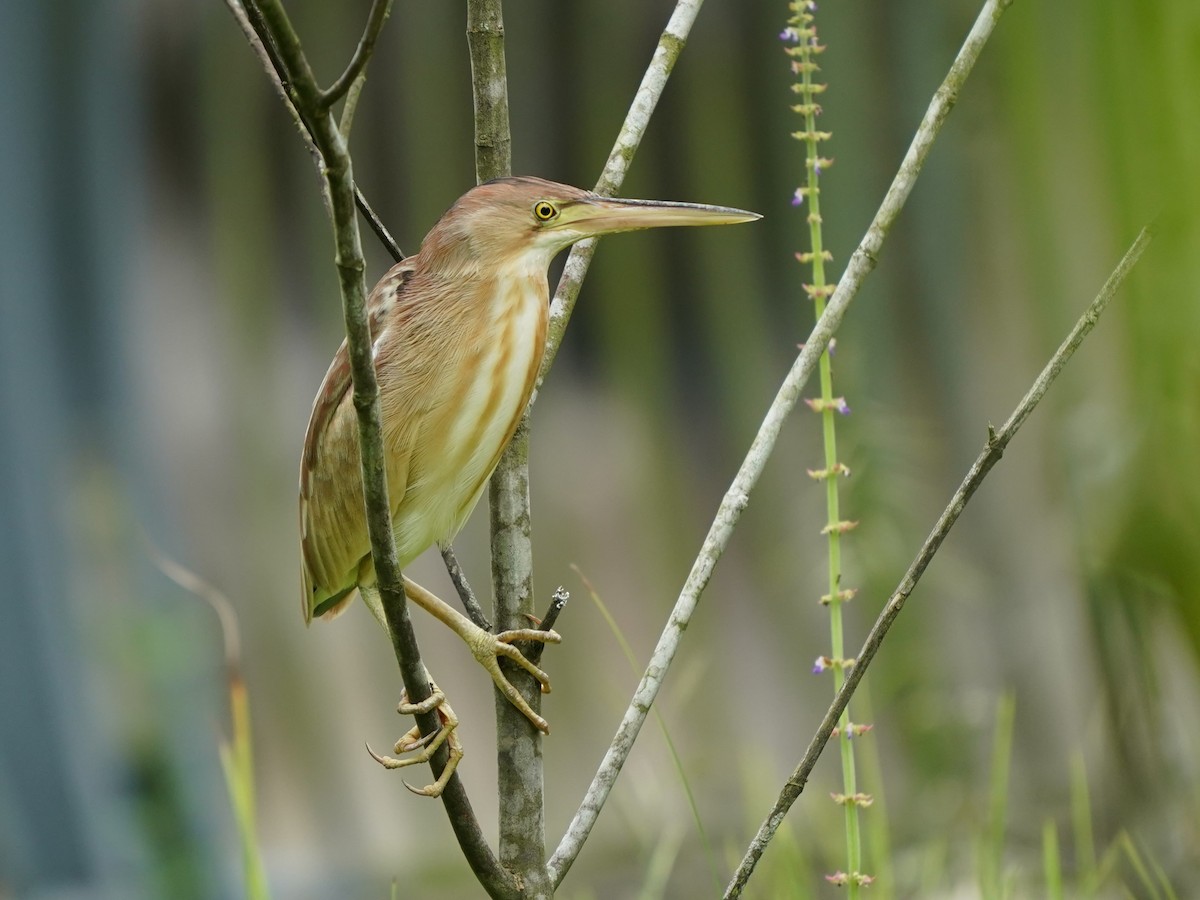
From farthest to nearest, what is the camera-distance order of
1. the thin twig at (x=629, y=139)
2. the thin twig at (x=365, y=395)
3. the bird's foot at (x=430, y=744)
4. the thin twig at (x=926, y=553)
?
1. the thin twig at (x=629, y=139)
2. the bird's foot at (x=430, y=744)
3. the thin twig at (x=926, y=553)
4. the thin twig at (x=365, y=395)

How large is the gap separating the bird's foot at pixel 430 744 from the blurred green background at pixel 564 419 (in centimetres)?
76

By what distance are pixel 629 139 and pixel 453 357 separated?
0.85 ft

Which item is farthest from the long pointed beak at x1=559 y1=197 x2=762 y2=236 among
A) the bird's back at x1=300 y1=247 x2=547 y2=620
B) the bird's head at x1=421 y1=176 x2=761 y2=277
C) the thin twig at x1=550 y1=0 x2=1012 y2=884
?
the thin twig at x1=550 y1=0 x2=1012 y2=884

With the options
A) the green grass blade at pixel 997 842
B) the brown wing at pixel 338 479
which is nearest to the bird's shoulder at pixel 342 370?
the brown wing at pixel 338 479

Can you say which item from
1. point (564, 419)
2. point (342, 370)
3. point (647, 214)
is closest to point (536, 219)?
point (647, 214)

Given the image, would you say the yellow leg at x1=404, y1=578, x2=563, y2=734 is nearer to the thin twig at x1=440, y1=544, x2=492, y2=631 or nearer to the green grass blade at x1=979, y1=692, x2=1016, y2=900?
the thin twig at x1=440, y1=544, x2=492, y2=631

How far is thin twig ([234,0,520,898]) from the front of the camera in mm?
596

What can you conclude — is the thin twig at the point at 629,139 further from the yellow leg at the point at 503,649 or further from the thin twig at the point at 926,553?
the thin twig at the point at 926,553

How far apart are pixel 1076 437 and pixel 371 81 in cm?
110

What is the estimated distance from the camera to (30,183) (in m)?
1.87

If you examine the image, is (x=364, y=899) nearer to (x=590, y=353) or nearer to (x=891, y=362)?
(x=590, y=353)

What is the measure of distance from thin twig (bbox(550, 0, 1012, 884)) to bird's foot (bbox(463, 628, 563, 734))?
0.09 metres

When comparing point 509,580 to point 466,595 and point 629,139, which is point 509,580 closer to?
point 466,595

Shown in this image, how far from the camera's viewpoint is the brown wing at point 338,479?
3.84ft
